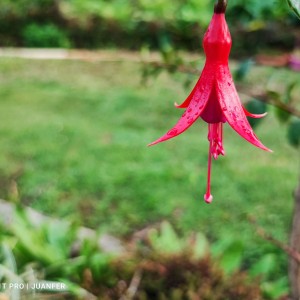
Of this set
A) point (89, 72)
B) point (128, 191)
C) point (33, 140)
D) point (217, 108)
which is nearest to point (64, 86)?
point (89, 72)

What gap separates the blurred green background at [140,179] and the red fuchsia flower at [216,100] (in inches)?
20.0

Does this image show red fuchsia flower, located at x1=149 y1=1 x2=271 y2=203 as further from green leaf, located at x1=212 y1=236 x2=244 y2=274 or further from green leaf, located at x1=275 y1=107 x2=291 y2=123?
green leaf, located at x1=212 y1=236 x2=244 y2=274

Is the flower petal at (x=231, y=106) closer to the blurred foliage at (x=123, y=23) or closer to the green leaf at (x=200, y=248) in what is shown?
the green leaf at (x=200, y=248)

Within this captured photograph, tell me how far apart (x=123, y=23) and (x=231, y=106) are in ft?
19.0

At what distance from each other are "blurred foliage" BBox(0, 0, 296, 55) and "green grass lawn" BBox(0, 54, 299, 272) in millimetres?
1681

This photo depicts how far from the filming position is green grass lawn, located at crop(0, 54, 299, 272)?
97.2 inches

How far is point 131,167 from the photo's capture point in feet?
9.66

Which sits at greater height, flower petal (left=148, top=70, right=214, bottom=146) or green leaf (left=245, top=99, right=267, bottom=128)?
flower petal (left=148, top=70, right=214, bottom=146)

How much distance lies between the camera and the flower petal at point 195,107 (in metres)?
0.59

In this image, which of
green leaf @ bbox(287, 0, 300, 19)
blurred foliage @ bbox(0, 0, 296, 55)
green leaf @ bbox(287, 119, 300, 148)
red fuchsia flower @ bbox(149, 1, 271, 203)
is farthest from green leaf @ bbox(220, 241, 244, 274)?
blurred foliage @ bbox(0, 0, 296, 55)

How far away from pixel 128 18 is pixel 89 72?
1.42 meters

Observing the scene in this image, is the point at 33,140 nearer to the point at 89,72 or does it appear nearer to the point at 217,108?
the point at 89,72

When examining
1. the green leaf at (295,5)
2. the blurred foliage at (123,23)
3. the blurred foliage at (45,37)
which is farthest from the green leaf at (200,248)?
the blurred foliage at (45,37)

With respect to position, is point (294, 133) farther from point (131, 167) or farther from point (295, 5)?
point (131, 167)
